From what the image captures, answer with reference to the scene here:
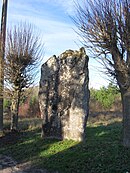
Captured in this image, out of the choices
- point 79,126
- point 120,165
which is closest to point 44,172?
point 120,165

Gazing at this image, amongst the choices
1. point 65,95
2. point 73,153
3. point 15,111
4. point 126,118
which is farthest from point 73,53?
point 15,111

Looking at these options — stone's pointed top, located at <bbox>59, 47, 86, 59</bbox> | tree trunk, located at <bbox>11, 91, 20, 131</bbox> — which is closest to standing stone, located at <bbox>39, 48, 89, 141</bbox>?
stone's pointed top, located at <bbox>59, 47, 86, 59</bbox>

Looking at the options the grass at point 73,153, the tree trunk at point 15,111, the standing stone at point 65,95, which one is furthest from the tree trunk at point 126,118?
Result: the tree trunk at point 15,111

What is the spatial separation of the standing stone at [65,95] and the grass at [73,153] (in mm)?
531

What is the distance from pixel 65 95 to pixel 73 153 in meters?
3.19

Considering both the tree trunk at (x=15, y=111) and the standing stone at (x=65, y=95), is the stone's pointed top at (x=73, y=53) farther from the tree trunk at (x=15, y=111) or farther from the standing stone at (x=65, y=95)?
the tree trunk at (x=15, y=111)

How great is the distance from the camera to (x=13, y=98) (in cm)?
1681

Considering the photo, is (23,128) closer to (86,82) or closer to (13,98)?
(13,98)

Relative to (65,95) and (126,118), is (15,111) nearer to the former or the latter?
(65,95)

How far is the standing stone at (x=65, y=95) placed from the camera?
12.3m

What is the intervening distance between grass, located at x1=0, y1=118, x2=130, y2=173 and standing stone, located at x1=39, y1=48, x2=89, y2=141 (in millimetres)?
531

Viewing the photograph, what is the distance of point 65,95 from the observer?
42.4 feet

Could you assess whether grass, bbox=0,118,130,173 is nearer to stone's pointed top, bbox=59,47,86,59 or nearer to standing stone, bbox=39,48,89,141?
standing stone, bbox=39,48,89,141

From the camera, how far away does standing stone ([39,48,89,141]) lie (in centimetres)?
1232
